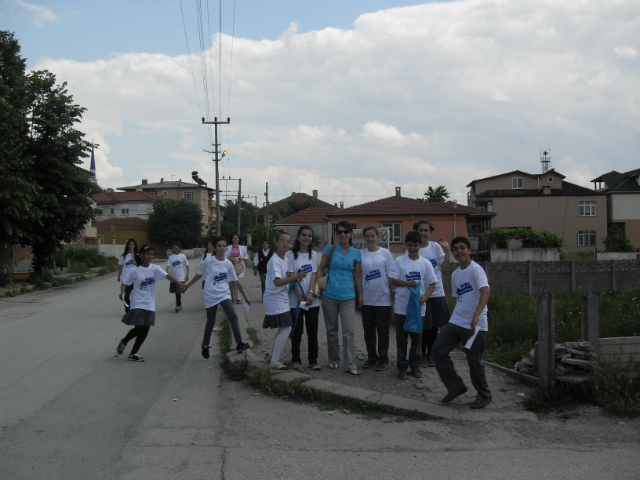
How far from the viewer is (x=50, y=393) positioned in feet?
19.7

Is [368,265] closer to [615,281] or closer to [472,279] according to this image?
[472,279]

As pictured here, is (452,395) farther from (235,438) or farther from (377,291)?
(235,438)

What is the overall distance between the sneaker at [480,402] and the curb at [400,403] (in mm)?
74

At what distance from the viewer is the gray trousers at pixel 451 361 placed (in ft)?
17.0

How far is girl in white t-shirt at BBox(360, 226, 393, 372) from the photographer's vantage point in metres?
6.58

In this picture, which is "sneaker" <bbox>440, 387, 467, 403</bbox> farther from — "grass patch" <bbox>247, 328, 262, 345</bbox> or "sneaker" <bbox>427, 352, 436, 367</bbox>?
"grass patch" <bbox>247, 328, 262, 345</bbox>

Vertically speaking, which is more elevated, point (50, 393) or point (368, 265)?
point (368, 265)

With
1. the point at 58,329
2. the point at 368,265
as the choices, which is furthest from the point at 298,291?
the point at 58,329

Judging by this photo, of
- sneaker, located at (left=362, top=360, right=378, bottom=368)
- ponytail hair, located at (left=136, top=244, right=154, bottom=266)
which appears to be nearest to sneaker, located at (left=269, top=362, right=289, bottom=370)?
sneaker, located at (left=362, top=360, right=378, bottom=368)

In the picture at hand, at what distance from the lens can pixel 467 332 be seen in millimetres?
5277

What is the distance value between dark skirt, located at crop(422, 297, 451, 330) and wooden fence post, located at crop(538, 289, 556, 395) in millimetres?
1484

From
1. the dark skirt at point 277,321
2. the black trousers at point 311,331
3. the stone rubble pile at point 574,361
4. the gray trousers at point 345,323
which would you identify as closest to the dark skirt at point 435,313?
the gray trousers at point 345,323

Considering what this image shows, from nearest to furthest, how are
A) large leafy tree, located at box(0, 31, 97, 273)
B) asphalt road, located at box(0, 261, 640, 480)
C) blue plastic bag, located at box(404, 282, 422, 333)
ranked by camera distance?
asphalt road, located at box(0, 261, 640, 480), blue plastic bag, located at box(404, 282, 422, 333), large leafy tree, located at box(0, 31, 97, 273)

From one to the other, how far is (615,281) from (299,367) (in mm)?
15918
